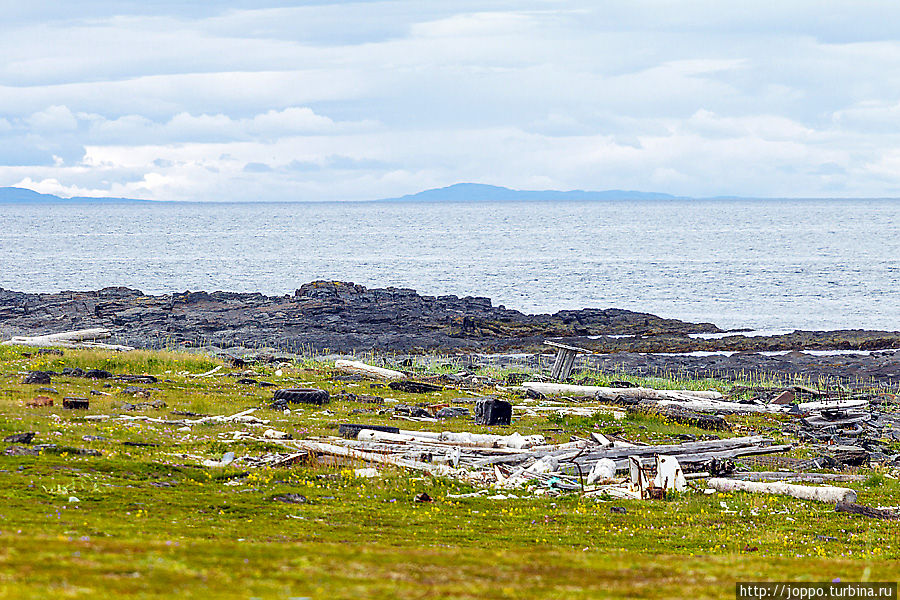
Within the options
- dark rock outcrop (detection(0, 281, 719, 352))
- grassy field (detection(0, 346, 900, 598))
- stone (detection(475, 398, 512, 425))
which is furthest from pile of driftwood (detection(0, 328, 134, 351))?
stone (detection(475, 398, 512, 425))

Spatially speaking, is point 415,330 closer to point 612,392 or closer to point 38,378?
point 612,392

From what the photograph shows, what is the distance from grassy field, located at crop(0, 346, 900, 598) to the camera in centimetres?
851

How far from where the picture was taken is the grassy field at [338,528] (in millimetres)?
8508

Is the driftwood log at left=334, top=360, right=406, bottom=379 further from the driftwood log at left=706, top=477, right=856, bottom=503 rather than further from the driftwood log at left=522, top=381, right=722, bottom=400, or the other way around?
the driftwood log at left=706, top=477, right=856, bottom=503

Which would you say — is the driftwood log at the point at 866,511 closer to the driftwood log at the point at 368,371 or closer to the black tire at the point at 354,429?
the black tire at the point at 354,429

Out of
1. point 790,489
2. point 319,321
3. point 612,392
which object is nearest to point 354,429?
point 790,489

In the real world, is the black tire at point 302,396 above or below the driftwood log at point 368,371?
above

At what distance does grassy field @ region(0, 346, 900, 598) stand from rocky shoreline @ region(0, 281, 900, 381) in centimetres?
2345

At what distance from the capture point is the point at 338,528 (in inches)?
573

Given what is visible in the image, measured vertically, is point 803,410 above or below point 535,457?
below

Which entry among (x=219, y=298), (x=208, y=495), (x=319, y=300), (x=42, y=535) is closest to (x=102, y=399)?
(x=208, y=495)

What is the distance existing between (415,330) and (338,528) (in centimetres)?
4454

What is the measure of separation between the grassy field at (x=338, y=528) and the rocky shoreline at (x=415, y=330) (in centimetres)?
2345

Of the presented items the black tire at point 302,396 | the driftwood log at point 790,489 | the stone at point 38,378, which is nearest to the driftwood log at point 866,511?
the driftwood log at point 790,489
